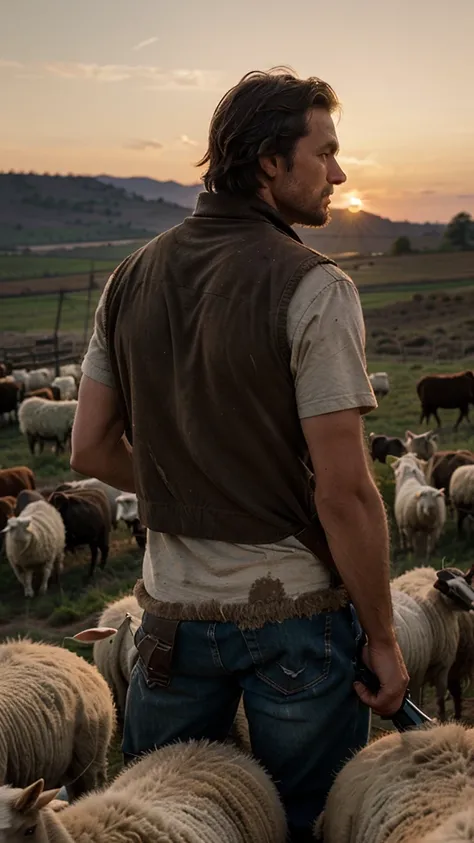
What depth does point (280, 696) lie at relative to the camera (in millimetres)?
2150

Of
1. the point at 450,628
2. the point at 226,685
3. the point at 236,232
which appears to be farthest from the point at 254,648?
the point at 450,628

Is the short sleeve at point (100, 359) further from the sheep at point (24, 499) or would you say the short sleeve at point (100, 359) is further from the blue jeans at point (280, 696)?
the sheep at point (24, 499)

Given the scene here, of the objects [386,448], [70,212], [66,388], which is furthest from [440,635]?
[70,212]

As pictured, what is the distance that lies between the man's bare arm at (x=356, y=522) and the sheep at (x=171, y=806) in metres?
0.46

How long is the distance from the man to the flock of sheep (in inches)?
4.2

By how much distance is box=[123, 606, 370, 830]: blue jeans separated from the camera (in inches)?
83.8

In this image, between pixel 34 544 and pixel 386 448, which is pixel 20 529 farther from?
pixel 386 448

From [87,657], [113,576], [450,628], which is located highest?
[450,628]

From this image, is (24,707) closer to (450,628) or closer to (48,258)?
(450,628)

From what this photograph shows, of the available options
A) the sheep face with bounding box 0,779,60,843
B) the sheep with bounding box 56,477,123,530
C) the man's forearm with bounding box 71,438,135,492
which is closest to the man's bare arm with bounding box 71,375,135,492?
the man's forearm with bounding box 71,438,135,492

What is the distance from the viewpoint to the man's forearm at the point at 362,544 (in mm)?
2016

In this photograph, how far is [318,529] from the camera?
2.14 m

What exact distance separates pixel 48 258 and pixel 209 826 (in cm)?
11865

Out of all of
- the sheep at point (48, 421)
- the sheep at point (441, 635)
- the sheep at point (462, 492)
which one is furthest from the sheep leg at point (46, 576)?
the sheep at point (48, 421)
